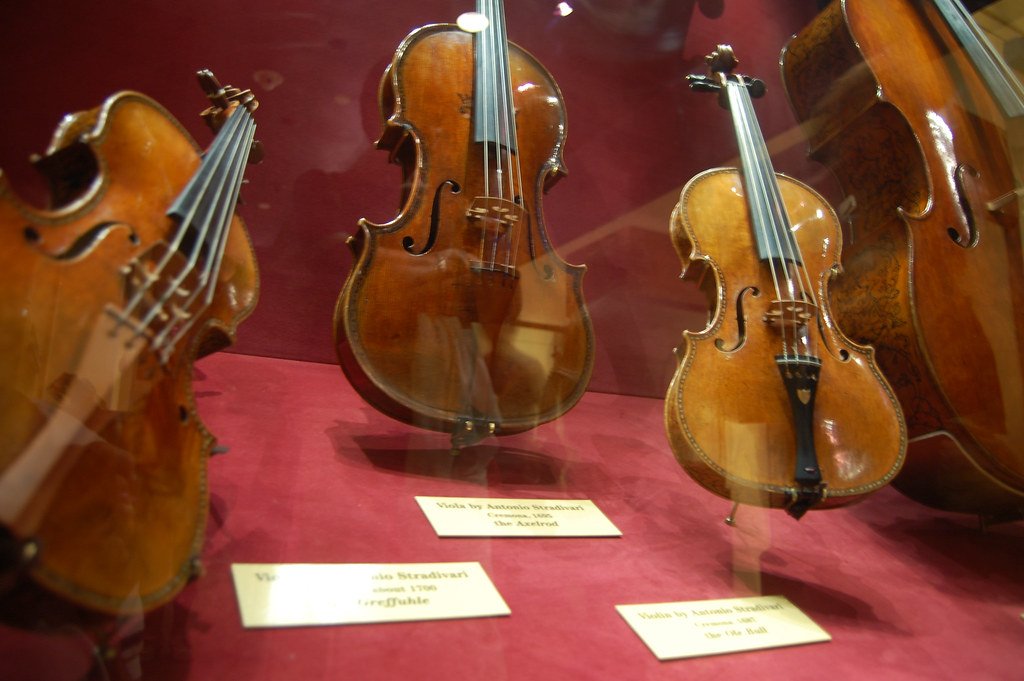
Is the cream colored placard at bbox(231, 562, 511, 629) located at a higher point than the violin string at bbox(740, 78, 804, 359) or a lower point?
lower

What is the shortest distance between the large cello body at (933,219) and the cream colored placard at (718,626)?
60cm

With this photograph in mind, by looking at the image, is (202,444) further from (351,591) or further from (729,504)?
(729,504)

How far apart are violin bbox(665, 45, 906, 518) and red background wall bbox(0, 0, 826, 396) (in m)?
0.78

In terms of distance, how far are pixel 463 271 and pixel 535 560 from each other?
0.51 metres

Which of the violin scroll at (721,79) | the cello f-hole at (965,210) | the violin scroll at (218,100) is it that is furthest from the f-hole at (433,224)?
the cello f-hole at (965,210)

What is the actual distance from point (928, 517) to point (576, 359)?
97 cm

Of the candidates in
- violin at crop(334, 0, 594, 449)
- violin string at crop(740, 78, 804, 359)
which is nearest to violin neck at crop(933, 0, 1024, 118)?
violin string at crop(740, 78, 804, 359)

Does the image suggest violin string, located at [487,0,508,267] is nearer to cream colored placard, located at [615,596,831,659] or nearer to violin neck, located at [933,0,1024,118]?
cream colored placard, located at [615,596,831,659]

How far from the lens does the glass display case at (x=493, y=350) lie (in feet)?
1.94

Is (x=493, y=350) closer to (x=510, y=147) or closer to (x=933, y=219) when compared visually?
(x=510, y=147)

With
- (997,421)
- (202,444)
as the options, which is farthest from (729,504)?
(202,444)

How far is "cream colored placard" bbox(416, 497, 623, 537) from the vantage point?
1.03m

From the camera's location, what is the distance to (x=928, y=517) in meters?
1.60

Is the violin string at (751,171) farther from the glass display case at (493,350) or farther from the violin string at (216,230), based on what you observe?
the violin string at (216,230)
